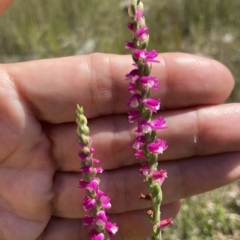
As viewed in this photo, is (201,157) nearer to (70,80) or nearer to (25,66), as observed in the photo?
(70,80)

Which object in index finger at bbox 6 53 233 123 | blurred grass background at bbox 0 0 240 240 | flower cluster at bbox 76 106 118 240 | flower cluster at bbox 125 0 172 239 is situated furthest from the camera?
blurred grass background at bbox 0 0 240 240

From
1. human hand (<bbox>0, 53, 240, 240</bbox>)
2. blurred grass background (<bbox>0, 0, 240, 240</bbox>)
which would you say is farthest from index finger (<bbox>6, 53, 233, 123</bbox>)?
blurred grass background (<bbox>0, 0, 240, 240</bbox>)

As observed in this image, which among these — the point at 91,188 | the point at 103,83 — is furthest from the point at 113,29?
the point at 91,188

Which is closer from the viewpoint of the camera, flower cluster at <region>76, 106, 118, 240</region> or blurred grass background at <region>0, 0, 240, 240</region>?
flower cluster at <region>76, 106, 118, 240</region>

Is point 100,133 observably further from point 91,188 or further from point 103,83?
point 91,188

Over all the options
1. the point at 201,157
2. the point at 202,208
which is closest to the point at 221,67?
the point at 201,157

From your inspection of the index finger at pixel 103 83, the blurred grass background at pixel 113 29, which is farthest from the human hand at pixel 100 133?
the blurred grass background at pixel 113 29

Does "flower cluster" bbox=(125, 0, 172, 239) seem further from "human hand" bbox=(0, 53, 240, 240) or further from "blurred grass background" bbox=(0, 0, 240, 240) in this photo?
"blurred grass background" bbox=(0, 0, 240, 240)
